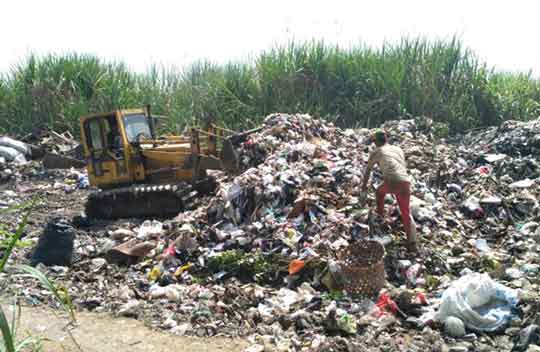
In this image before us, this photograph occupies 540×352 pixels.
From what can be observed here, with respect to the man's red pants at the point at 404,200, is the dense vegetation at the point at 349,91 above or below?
above

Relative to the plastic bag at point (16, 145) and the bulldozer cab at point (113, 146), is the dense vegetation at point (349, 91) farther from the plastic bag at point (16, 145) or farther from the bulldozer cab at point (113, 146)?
the bulldozer cab at point (113, 146)

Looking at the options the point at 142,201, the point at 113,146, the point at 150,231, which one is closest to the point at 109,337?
the point at 150,231

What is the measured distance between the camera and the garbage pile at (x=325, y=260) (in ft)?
17.0

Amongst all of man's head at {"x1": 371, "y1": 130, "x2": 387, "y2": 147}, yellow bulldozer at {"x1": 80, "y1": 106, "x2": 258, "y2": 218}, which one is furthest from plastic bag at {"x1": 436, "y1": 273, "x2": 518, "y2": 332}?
yellow bulldozer at {"x1": 80, "y1": 106, "x2": 258, "y2": 218}

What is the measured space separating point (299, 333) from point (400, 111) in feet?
39.6

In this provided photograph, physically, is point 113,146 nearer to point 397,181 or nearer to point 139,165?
point 139,165

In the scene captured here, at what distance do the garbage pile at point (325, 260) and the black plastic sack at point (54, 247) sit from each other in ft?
0.41

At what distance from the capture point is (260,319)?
18.4 feet

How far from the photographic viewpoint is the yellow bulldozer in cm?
984

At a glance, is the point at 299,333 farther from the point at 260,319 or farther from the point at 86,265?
the point at 86,265

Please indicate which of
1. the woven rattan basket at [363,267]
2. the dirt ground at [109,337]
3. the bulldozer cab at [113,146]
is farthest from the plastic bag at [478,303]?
the bulldozer cab at [113,146]

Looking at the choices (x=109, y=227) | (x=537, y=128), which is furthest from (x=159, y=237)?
(x=537, y=128)

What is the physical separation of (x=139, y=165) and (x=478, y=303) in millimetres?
6738

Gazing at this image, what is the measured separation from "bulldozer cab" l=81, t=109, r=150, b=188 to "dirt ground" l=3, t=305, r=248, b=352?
4.61m
